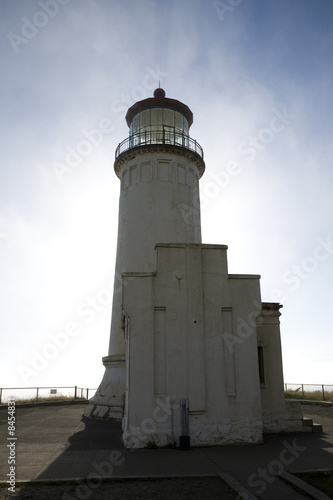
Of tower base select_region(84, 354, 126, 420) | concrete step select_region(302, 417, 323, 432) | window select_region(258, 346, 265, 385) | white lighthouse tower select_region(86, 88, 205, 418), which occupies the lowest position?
concrete step select_region(302, 417, 323, 432)

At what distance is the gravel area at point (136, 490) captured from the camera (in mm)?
5883

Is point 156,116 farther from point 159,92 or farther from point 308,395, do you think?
point 308,395

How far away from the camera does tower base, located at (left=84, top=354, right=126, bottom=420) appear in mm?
16109

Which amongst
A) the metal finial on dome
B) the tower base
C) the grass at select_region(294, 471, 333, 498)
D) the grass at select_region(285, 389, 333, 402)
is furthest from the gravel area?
the grass at select_region(285, 389, 333, 402)

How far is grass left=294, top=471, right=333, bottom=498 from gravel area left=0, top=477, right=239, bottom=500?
4.66 feet

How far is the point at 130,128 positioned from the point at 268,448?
17.2m

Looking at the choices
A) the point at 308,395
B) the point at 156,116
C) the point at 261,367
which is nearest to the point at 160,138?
the point at 156,116

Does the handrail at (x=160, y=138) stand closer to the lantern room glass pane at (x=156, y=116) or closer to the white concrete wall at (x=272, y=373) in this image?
the lantern room glass pane at (x=156, y=116)

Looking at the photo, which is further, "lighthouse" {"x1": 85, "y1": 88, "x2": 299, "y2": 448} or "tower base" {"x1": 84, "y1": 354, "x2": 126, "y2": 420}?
"tower base" {"x1": 84, "y1": 354, "x2": 126, "y2": 420}

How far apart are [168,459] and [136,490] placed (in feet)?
7.83

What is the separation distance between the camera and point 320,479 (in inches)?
264

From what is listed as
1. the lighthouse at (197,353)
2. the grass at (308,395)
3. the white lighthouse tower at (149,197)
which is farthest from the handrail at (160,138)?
the grass at (308,395)

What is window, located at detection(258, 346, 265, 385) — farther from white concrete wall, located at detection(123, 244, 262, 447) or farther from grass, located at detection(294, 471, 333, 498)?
grass, located at detection(294, 471, 333, 498)

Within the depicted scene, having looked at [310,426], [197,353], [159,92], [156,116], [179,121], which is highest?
[159,92]
